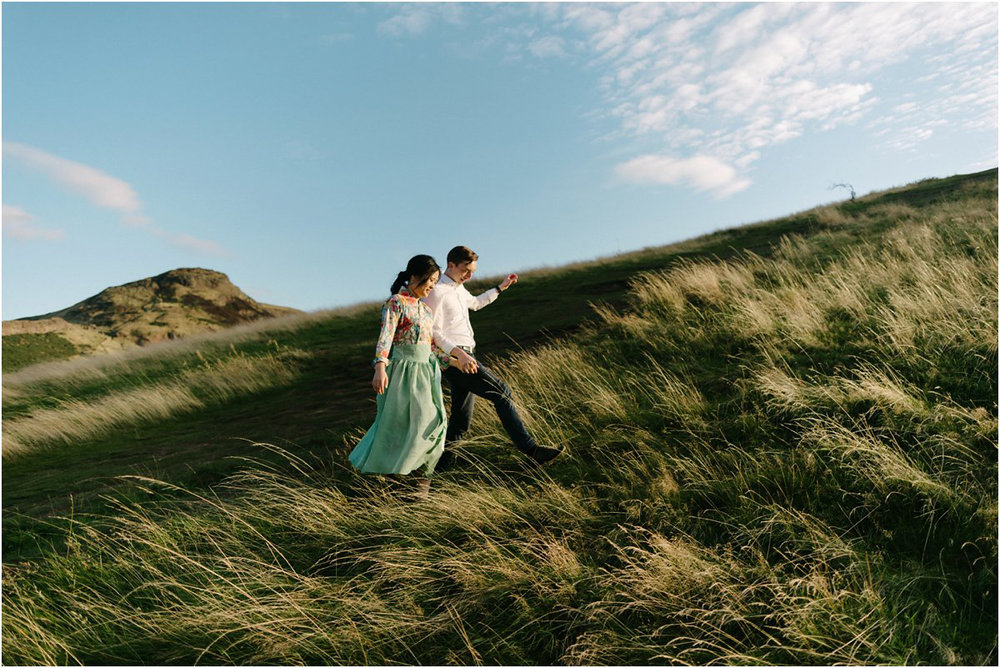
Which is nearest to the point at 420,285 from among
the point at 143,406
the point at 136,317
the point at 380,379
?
the point at 380,379

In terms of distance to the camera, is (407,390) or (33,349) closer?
(407,390)

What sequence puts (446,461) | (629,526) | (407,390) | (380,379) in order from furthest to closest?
(446,461) < (407,390) < (380,379) < (629,526)

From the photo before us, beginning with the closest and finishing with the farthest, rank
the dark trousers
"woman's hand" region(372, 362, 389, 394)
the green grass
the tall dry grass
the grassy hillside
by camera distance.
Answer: the grassy hillside
"woman's hand" region(372, 362, 389, 394)
the dark trousers
the tall dry grass
the green grass

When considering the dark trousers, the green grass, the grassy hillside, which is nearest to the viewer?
the grassy hillside

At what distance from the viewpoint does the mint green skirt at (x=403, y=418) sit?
3.97 m

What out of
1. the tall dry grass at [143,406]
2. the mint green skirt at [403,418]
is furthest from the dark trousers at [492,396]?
the tall dry grass at [143,406]

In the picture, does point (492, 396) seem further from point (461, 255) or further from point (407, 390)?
point (461, 255)

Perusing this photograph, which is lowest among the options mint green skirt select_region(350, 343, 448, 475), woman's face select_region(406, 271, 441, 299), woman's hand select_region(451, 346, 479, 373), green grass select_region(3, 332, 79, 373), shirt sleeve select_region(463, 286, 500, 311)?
mint green skirt select_region(350, 343, 448, 475)

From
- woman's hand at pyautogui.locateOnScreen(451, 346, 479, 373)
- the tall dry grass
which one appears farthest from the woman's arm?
the tall dry grass

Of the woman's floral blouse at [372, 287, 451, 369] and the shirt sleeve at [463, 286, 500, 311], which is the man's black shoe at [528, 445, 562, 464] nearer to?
the woman's floral blouse at [372, 287, 451, 369]

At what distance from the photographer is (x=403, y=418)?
13.1 feet

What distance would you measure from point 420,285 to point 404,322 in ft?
1.00

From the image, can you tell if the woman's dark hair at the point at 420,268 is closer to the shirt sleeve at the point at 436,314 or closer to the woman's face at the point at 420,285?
the woman's face at the point at 420,285

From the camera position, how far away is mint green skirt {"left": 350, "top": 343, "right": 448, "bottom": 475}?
397cm
